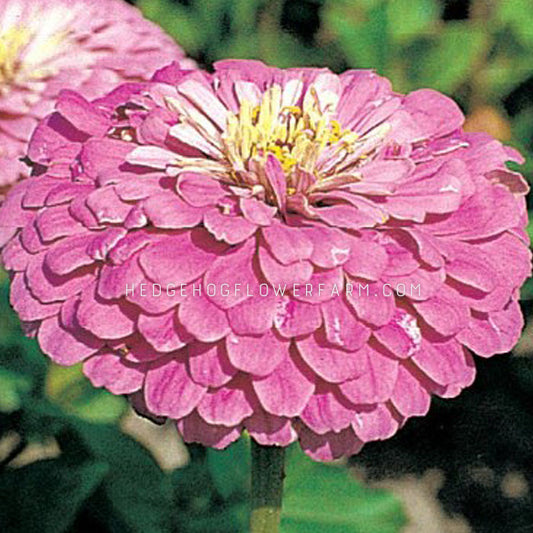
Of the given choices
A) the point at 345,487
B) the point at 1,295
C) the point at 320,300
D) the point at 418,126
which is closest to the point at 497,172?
the point at 418,126

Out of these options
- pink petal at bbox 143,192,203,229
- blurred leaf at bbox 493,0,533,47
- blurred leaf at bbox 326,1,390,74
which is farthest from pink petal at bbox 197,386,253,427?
blurred leaf at bbox 493,0,533,47

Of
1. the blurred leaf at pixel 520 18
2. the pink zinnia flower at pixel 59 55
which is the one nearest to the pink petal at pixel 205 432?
the pink zinnia flower at pixel 59 55

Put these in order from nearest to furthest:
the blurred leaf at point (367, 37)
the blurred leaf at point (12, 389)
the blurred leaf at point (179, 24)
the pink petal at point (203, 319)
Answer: the pink petal at point (203, 319) < the blurred leaf at point (12, 389) < the blurred leaf at point (367, 37) < the blurred leaf at point (179, 24)

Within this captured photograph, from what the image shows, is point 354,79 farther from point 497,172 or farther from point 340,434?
point 340,434

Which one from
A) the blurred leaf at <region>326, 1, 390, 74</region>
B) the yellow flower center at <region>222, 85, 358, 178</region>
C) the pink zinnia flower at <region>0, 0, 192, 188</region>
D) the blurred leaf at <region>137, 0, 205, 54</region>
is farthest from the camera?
the blurred leaf at <region>137, 0, 205, 54</region>

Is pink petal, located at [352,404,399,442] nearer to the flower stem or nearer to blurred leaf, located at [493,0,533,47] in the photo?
the flower stem

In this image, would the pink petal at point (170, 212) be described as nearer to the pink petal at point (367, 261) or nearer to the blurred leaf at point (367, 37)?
the pink petal at point (367, 261)
